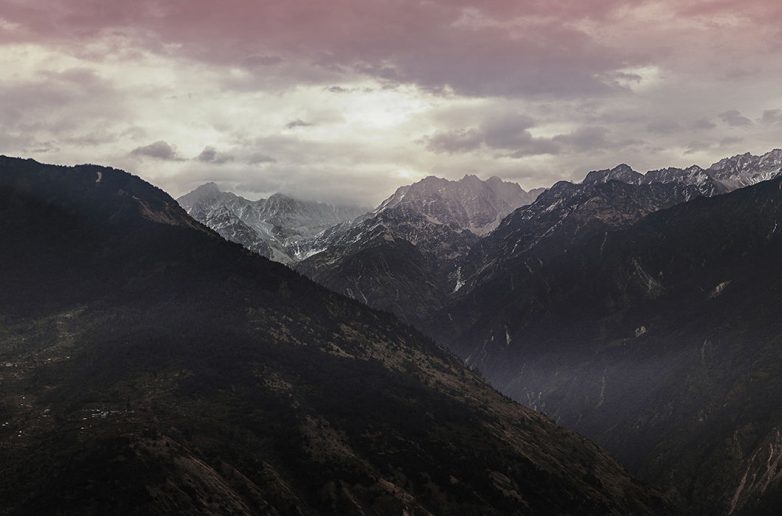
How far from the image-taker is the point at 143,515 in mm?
198875

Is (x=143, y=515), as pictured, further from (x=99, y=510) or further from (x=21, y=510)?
(x=21, y=510)

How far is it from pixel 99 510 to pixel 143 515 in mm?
12178

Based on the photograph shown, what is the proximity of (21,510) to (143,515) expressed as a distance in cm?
3328

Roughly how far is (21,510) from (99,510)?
69.4 ft

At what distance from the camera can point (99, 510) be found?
198625mm

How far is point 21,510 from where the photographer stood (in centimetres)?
19775

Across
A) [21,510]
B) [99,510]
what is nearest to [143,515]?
[99,510]
